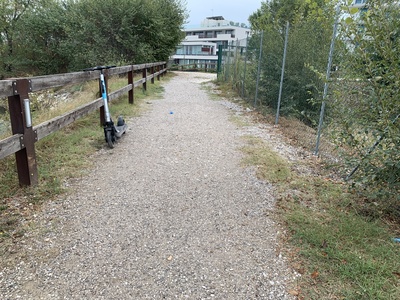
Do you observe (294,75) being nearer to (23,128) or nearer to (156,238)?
(156,238)

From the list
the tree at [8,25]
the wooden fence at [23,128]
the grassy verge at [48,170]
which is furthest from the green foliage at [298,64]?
the tree at [8,25]

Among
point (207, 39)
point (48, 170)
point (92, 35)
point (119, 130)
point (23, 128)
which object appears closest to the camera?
point (23, 128)

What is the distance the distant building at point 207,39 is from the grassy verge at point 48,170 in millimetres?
53236

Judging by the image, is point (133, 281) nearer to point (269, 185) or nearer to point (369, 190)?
point (269, 185)

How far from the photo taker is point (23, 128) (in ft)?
10.5

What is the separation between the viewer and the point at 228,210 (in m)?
3.27

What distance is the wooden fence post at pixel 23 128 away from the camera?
10.2 ft

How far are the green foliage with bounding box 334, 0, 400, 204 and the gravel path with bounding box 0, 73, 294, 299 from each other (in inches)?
43.9

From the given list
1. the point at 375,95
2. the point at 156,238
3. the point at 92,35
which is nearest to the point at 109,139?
the point at 156,238

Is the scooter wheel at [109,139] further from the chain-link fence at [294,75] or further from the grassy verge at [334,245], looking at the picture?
the chain-link fence at [294,75]

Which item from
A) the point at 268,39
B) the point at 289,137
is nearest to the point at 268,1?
the point at 268,39

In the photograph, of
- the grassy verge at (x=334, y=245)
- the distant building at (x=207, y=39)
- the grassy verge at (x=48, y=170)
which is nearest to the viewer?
the grassy verge at (x=334, y=245)

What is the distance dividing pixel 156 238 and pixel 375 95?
2.37m

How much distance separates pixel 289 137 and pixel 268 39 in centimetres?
340
